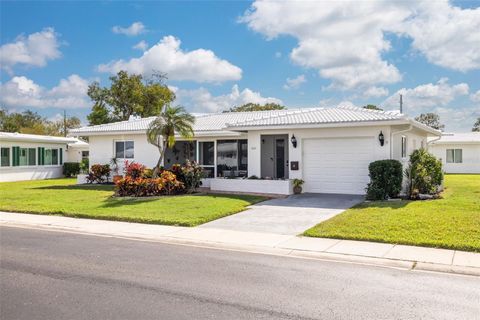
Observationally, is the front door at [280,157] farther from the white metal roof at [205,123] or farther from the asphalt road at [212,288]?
the asphalt road at [212,288]

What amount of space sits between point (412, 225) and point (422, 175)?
582 centimetres

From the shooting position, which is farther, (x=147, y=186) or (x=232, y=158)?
(x=232, y=158)

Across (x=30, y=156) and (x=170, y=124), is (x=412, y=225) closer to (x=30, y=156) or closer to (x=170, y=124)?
(x=170, y=124)

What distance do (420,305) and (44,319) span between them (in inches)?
179

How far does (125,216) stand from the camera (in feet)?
40.8

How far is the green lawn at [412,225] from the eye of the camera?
8.89m

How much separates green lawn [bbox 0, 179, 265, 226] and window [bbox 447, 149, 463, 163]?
79.5 ft

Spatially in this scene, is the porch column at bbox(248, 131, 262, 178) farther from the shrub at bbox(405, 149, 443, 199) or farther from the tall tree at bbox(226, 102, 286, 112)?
the tall tree at bbox(226, 102, 286, 112)

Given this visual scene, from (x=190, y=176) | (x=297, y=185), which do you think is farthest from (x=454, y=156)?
(x=190, y=176)

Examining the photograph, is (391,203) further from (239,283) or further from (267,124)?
(239,283)

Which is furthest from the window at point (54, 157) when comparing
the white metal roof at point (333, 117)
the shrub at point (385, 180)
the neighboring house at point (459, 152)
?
the neighboring house at point (459, 152)

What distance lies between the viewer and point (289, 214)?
12742 mm

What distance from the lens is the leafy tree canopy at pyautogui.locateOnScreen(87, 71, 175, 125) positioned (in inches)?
1719

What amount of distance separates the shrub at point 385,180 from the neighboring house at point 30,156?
73.4 ft
